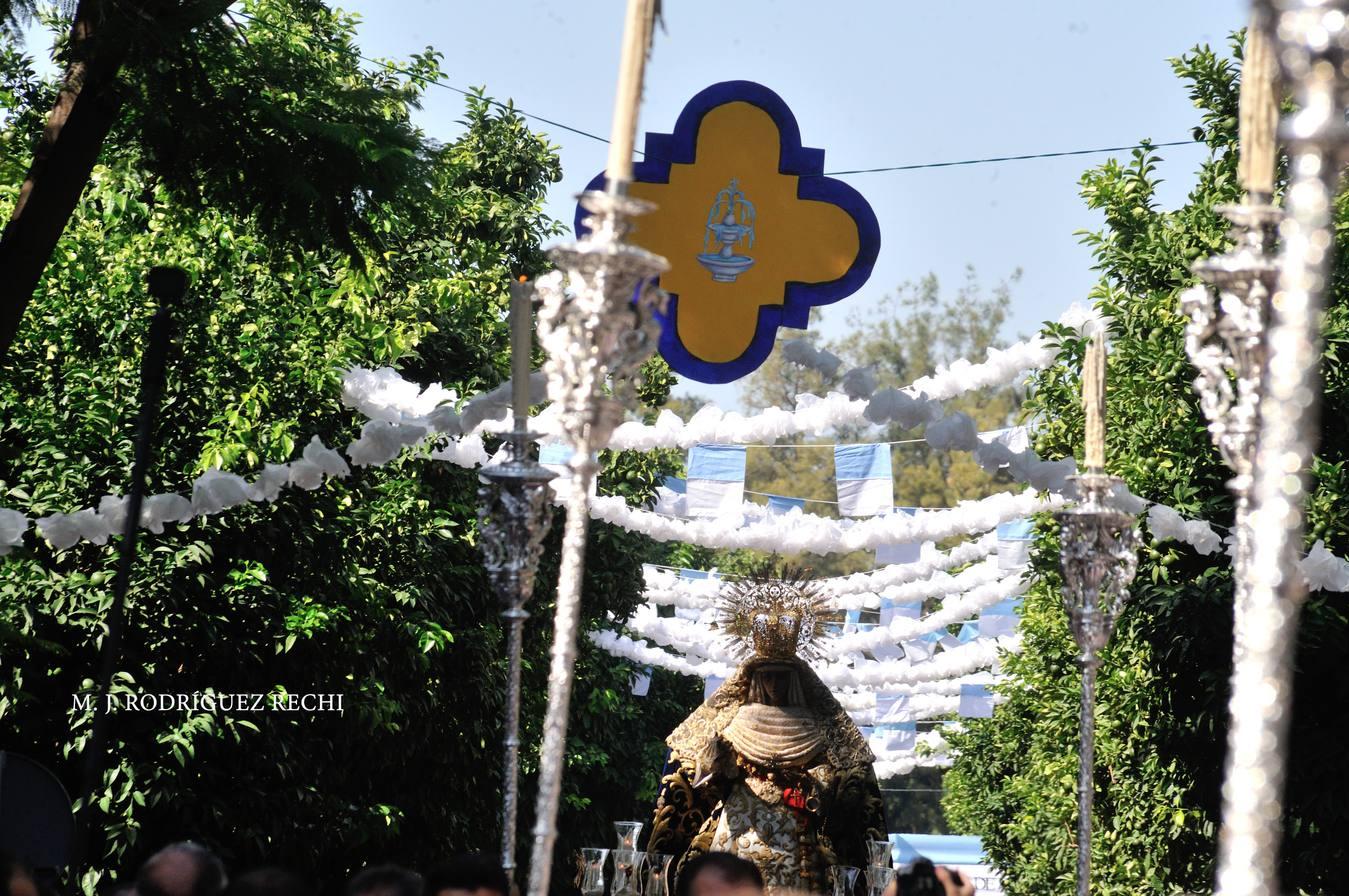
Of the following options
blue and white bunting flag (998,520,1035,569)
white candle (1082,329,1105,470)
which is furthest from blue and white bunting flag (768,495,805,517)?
white candle (1082,329,1105,470)

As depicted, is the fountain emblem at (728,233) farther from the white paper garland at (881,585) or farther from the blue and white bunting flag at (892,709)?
the blue and white bunting flag at (892,709)

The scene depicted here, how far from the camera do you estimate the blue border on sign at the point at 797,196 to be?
10820 millimetres

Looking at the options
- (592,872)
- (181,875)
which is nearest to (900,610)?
(592,872)

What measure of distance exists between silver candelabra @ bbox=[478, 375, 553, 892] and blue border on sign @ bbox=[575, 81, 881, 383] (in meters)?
3.57

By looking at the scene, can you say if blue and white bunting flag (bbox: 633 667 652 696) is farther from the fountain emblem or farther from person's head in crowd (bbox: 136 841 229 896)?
person's head in crowd (bbox: 136 841 229 896)

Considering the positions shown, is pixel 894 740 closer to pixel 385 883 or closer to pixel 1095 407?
pixel 1095 407

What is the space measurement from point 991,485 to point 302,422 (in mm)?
38685

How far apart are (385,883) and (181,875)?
2.13ft

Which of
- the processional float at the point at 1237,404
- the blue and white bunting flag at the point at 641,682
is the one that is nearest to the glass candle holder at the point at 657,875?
the processional float at the point at 1237,404

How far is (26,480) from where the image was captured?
13.8 metres

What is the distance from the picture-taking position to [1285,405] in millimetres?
3916

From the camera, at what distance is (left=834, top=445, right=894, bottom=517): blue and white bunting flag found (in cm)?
2216

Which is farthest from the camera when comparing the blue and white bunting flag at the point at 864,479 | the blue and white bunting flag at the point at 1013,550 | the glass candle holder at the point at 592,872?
the blue and white bunting flag at the point at 864,479

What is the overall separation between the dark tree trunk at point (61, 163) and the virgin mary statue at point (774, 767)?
636 centimetres
